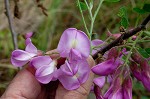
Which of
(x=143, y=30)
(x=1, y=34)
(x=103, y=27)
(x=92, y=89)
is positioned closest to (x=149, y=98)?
(x=103, y=27)

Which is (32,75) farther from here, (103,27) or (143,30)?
(103,27)

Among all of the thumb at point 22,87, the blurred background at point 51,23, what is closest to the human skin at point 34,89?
the thumb at point 22,87

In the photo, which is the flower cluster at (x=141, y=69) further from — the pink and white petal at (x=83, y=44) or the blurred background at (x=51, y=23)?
the blurred background at (x=51, y=23)

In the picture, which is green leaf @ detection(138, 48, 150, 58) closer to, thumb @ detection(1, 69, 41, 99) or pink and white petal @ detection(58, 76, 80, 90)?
pink and white petal @ detection(58, 76, 80, 90)

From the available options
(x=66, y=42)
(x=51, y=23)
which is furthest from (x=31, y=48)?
(x=51, y=23)

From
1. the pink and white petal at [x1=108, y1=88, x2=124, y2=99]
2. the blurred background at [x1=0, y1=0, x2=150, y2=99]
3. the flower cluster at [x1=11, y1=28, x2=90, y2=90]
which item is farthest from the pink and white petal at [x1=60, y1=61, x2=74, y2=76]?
the blurred background at [x1=0, y1=0, x2=150, y2=99]

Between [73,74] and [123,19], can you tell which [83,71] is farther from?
[123,19]
